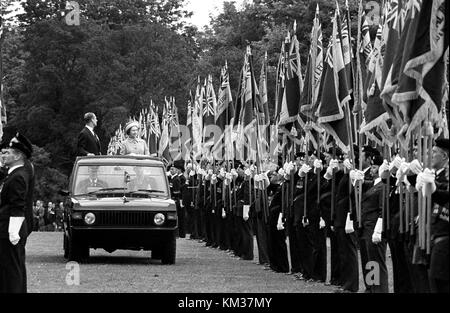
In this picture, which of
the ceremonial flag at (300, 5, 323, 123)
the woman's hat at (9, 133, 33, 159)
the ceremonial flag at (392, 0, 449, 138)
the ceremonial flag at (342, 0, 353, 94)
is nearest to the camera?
the ceremonial flag at (392, 0, 449, 138)

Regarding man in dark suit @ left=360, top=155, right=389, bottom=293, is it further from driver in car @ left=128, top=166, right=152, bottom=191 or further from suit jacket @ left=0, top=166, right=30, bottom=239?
driver in car @ left=128, top=166, right=152, bottom=191

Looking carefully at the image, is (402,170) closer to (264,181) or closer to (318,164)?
(318,164)

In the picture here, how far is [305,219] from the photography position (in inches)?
790

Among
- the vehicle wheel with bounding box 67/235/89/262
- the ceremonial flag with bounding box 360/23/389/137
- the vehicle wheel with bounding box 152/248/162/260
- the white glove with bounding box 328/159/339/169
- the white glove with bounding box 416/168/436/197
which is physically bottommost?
the vehicle wheel with bounding box 152/248/162/260

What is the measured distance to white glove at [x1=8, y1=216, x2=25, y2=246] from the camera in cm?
1402

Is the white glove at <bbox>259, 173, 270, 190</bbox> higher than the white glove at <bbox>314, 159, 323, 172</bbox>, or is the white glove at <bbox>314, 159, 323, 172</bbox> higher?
the white glove at <bbox>314, 159, 323, 172</bbox>

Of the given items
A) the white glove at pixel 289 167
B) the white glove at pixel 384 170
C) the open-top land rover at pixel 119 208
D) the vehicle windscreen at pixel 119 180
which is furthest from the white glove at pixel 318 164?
the vehicle windscreen at pixel 119 180

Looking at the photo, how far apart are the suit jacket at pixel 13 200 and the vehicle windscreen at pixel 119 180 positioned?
8.85 metres

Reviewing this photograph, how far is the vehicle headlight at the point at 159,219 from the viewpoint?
73.4ft

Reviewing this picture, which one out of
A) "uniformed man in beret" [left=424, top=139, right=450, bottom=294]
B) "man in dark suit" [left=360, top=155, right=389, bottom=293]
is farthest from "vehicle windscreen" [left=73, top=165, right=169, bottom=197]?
"uniformed man in beret" [left=424, top=139, right=450, bottom=294]

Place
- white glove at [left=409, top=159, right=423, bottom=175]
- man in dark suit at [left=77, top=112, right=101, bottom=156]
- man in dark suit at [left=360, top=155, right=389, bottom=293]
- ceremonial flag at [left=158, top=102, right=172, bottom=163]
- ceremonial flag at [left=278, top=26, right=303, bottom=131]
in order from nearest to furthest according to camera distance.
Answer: white glove at [left=409, top=159, right=423, bottom=175] → man in dark suit at [left=360, top=155, right=389, bottom=293] → ceremonial flag at [left=278, top=26, right=303, bottom=131] → man in dark suit at [left=77, top=112, right=101, bottom=156] → ceremonial flag at [left=158, top=102, right=172, bottom=163]

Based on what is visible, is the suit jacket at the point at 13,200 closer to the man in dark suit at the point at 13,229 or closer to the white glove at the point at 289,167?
the man in dark suit at the point at 13,229

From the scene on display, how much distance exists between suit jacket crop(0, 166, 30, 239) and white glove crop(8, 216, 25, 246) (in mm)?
65

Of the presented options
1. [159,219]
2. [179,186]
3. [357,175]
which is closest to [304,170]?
[357,175]
